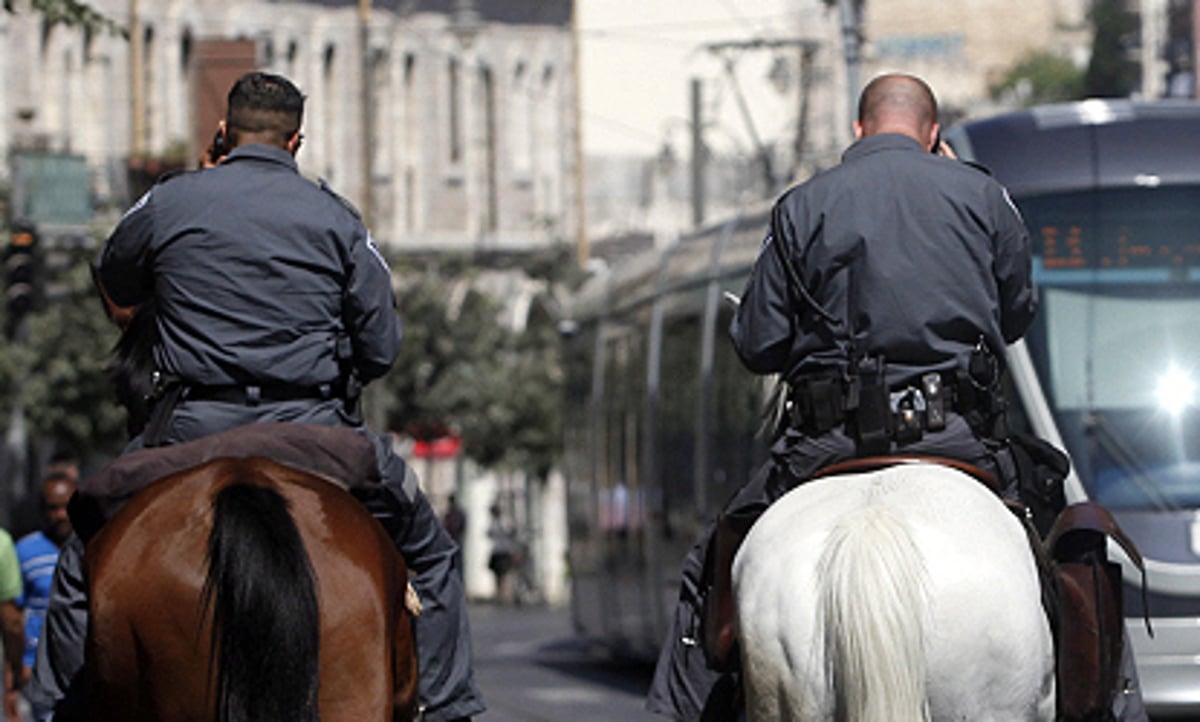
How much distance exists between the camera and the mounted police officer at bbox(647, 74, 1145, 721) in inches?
288

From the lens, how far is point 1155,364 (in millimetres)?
13836

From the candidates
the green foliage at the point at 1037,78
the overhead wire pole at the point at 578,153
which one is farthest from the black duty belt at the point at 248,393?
the green foliage at the point at 1037,78

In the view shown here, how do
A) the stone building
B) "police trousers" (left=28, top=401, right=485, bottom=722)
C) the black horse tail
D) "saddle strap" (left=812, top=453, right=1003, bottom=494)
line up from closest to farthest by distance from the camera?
1. the black horse tail
2. "police trousers" (left=28, top=401, right=485, bottom=722)
3. "saddle strap" (left=812, top=453, right=1003, bottom=494)
4. the stone building

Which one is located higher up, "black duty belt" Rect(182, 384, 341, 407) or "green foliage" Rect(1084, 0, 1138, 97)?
"green foliage" Rect(1084, 0, 1138, 97)

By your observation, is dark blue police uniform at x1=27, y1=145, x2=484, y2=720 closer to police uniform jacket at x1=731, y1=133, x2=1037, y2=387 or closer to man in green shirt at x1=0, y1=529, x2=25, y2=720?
police uniform jacket at x1=731, y1=133, x2=1037, y2=387

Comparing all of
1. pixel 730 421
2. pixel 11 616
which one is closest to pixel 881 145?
pixel 11 616

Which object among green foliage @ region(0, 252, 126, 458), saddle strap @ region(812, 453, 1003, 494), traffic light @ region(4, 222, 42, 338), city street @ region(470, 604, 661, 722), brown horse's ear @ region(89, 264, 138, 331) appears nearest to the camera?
saddle strap @ region(812, 453, 1003, 494)

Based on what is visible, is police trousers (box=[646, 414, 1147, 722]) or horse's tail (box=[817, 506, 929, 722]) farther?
police trousers (box=[646, 414, 1147, 722])

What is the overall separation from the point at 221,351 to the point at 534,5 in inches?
2314

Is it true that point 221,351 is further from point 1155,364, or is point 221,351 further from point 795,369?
point 1155,364

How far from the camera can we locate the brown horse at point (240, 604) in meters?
6.53

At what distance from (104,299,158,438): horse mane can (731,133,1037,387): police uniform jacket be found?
153 centimetres

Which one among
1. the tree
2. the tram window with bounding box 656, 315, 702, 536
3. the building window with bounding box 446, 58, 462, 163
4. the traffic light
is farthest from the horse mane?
the building window with bounding box 446, 58, 462, 163

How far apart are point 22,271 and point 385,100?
36646 mm
